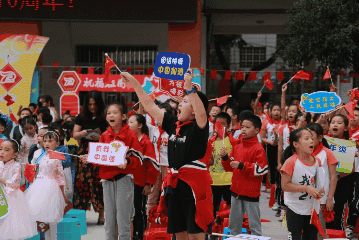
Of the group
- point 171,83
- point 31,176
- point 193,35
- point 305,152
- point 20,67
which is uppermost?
point 193,35

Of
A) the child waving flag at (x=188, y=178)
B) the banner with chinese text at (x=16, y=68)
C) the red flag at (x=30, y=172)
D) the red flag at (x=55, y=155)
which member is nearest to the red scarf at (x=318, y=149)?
the child waving flag at (x=188, y=178)

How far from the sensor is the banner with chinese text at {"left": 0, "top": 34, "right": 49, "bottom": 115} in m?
10.2

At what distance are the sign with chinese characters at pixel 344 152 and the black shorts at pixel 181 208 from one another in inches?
96.7

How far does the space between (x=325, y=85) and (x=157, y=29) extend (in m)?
5.89

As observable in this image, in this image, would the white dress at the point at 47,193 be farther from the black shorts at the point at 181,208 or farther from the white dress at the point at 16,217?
the black shorts at the point at 181,208

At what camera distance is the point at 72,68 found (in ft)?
45.5

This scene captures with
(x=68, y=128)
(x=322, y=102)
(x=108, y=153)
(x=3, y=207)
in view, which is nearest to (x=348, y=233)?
(x=322, y=102)

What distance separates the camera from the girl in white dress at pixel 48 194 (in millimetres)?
4945

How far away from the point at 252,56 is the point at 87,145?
1314 centimetres

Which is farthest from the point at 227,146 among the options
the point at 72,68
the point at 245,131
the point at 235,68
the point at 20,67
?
the point at 235,68

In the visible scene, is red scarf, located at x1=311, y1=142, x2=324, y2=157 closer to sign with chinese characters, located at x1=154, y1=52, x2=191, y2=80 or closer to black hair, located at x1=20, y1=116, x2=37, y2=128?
sign with chinese characters, located at x1=154, y1=52, x2=191, y2=80

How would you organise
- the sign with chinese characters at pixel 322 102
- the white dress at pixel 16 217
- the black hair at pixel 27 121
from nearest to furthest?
the white dress at pixel 16 217, the sign with chinese characters at pixel 322 102, the black hair at pixel 27 121

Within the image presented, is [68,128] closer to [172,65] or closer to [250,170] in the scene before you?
[172,65]

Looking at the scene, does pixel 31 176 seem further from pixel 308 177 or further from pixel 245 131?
pixel 308 177
